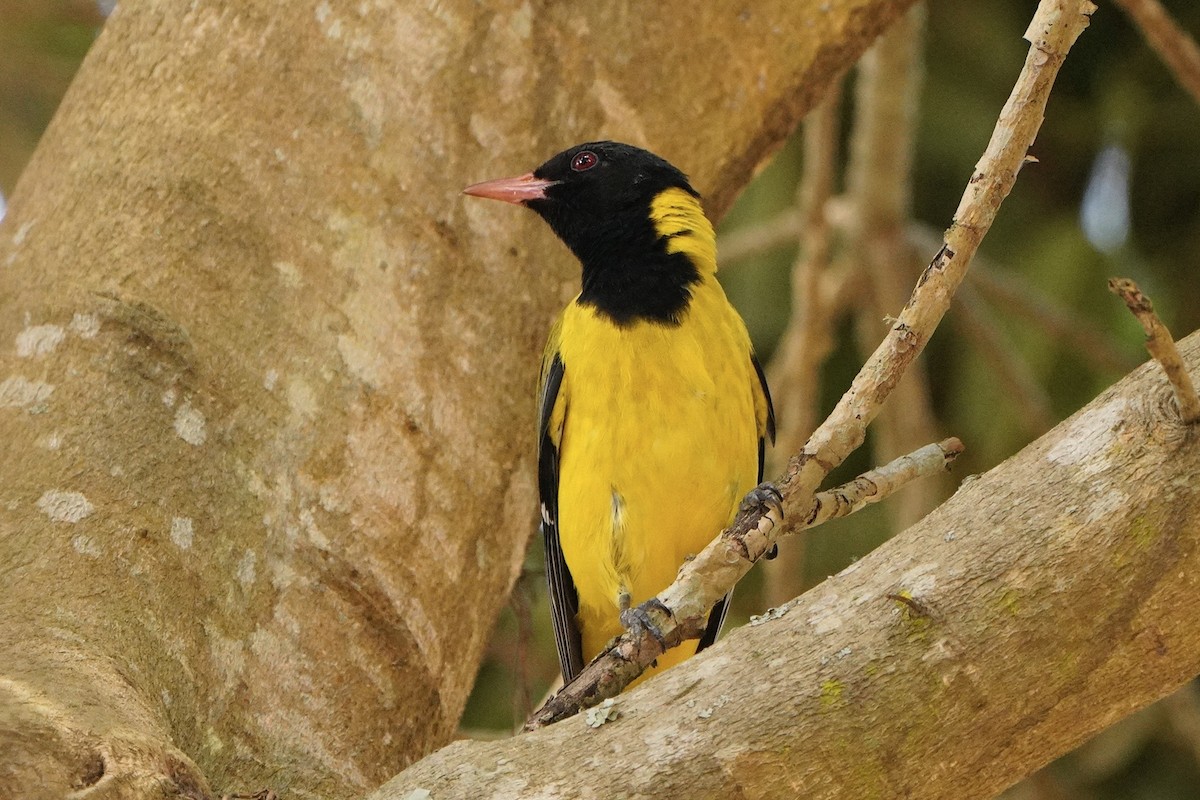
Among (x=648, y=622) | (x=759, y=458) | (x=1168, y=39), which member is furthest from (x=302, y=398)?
(x=1168, y=39)

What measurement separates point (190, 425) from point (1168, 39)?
2.70 meters

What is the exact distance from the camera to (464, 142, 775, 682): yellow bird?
3.32 meters

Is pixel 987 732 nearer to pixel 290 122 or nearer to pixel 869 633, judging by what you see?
pixel 869 633

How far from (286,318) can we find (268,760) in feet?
2.81

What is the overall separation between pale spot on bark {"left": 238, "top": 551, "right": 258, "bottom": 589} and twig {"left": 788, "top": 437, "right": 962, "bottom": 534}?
0.92 meters

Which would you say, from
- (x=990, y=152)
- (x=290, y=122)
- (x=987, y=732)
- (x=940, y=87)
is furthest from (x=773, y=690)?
(x=940, y=87)

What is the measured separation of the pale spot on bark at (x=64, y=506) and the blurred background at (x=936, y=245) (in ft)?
8.24

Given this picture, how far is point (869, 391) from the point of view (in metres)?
2.12

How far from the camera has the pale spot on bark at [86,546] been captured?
7.39ft

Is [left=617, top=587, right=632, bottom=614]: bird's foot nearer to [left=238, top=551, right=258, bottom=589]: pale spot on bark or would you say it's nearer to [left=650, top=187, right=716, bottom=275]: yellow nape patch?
[left=650, top=187, right=716, bottom=275]: yellow nape patch

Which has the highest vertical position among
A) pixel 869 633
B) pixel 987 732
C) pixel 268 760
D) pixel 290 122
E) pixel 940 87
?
pixel 940 87

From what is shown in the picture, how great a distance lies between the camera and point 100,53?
10.1 ft

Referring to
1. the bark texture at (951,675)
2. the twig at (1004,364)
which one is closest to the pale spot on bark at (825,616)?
the bark texture at (951,675)

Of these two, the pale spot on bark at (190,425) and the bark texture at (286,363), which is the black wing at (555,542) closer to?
the bark texture at (286,363)
